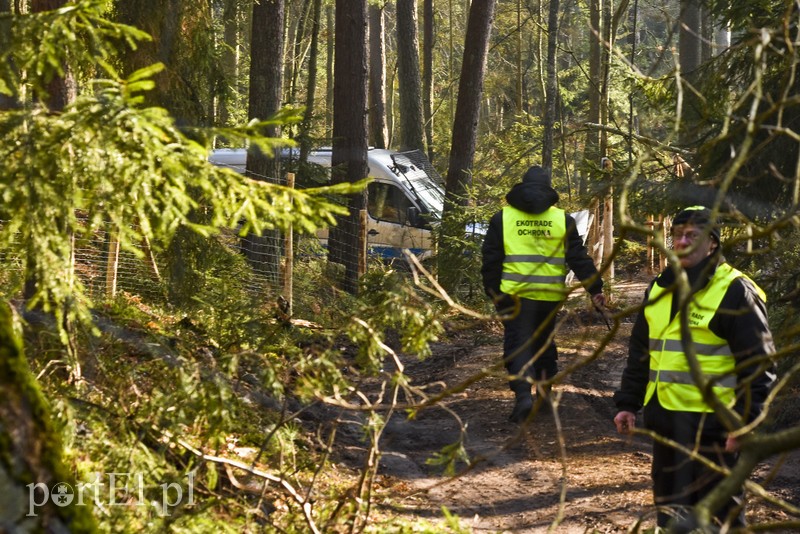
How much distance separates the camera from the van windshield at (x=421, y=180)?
19172 millimetres

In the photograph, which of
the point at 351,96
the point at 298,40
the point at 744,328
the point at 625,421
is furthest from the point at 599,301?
the point at 298,40

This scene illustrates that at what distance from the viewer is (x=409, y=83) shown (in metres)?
25.2

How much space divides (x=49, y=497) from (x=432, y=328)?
300 cm

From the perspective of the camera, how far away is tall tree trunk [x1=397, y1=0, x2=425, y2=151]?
25.2 m

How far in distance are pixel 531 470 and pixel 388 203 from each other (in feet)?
40.3

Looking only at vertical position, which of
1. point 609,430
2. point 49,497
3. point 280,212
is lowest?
point 609,430

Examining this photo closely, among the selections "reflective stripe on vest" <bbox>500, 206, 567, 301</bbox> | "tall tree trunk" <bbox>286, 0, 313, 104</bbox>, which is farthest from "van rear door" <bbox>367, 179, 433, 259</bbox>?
"reflective stripe on vest" <bbox>500, 206, 567, 301</bbox>

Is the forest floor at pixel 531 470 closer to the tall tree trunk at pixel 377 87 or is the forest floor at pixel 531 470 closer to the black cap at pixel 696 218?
the black cap at pixel 696 218

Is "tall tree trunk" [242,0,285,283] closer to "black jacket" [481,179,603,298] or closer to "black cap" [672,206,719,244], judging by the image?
"black jacket" [481,179,603,298]

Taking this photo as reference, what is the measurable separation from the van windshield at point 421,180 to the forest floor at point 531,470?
8801 mm

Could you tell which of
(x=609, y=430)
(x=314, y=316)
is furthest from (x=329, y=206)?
(x=314, y=316)

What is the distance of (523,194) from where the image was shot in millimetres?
8055

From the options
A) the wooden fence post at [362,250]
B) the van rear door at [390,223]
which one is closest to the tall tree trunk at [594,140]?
the van rear door at [390,223]

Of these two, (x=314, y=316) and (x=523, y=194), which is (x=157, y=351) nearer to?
(x=523, y=194)
